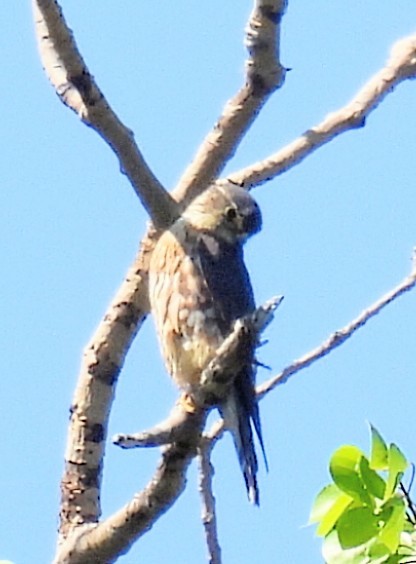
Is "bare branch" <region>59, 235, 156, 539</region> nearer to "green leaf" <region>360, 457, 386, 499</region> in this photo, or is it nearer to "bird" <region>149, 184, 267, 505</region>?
"bird" <region>149, 184, 267, 505</region>

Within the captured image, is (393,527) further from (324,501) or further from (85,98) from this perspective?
(85,98)

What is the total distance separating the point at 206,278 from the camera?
4996 millimetres

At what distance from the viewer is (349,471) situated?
309 cm

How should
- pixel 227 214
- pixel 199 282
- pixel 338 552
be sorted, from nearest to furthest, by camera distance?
pixel 338 552 < pixel 199 282 < pixel 227 214

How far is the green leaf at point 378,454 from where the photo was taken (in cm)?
309

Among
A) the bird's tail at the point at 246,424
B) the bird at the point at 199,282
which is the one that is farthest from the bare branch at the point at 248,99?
the bird's tail at the point at 246,424

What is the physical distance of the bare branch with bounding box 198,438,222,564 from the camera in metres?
3.68

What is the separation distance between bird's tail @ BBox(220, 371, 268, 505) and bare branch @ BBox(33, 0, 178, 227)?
0.63 m

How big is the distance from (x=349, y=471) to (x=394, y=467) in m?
0.10

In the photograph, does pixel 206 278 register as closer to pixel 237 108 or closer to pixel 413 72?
pixel 237 108

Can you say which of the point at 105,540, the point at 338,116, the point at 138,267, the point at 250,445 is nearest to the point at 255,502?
the point at 250,445

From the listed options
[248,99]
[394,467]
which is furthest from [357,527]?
[248,99]

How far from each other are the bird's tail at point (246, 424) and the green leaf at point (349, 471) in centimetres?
97

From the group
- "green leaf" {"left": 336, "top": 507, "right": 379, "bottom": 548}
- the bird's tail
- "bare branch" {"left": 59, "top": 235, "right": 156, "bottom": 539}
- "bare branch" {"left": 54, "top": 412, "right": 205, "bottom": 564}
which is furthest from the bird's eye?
"green leaf" {"left": 336, "top": 507, "right": 379, "bottom": 548}
